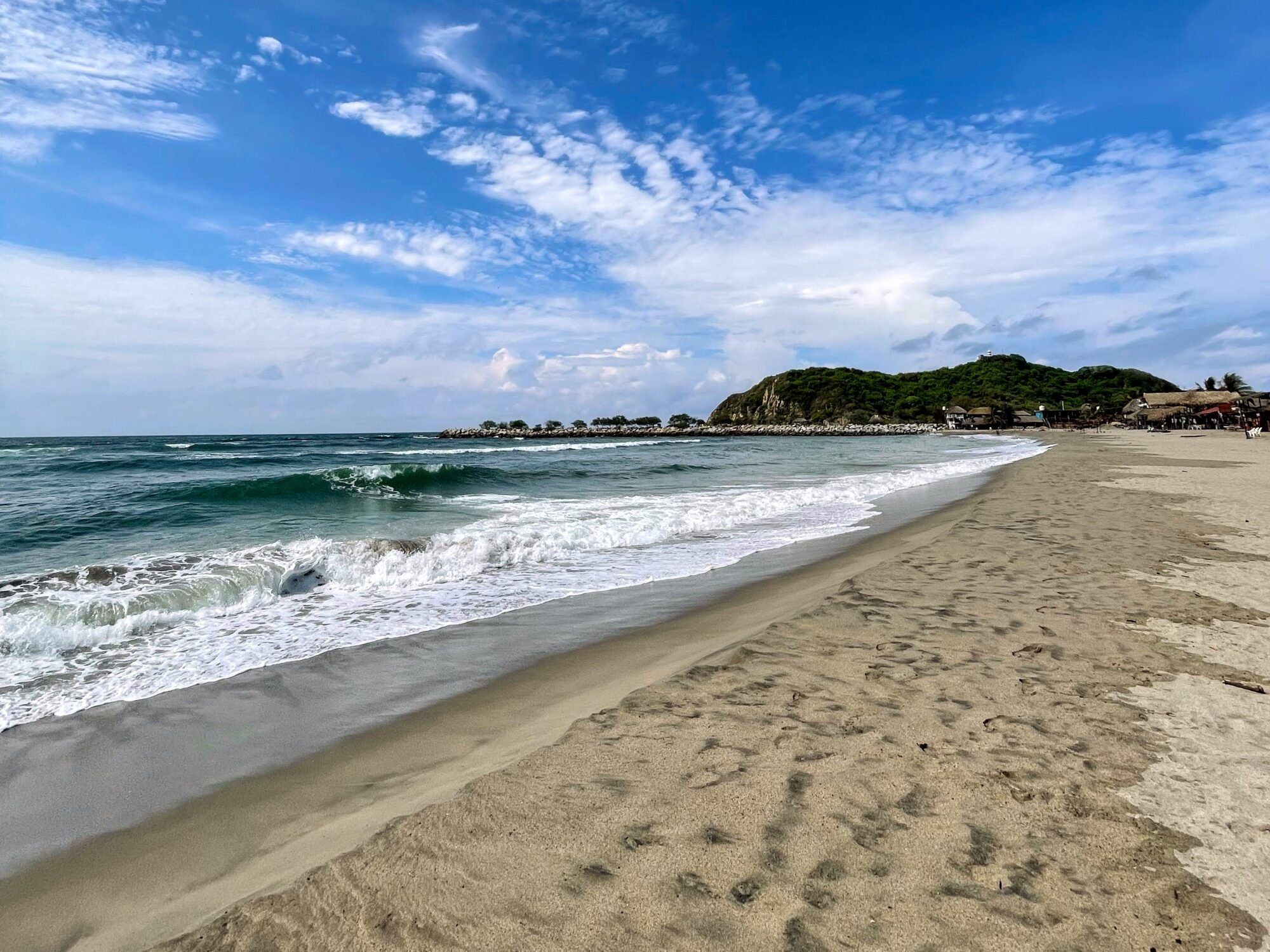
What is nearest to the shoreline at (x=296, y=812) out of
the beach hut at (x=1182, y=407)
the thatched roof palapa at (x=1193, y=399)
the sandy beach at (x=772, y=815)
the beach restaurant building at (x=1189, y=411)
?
the sandy beach at (x=772, y=815)

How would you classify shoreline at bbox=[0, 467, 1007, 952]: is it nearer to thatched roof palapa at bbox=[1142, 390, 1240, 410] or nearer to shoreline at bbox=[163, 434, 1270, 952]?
shoreline at bbox=[163, 434, 1270, 952]

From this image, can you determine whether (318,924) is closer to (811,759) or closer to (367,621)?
(811,759)

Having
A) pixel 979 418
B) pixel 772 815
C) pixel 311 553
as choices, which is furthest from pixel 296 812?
pixel 979 418

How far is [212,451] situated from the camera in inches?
1881

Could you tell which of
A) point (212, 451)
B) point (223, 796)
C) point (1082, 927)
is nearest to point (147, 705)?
point (223, 796)

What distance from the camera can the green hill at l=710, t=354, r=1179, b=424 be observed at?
117 m

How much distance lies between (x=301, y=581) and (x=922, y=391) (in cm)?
13884

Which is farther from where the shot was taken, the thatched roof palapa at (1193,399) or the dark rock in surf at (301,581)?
the thatched roof palapa at (1193,399)

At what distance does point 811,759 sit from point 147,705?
16.8ft

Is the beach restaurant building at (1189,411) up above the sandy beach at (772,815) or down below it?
above

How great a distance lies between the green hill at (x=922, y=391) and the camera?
117 m

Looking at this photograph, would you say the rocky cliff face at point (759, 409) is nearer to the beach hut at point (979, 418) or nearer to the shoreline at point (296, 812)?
the beach hut at point (979, 418)

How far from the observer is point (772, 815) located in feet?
9.54

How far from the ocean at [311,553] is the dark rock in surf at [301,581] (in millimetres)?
27
